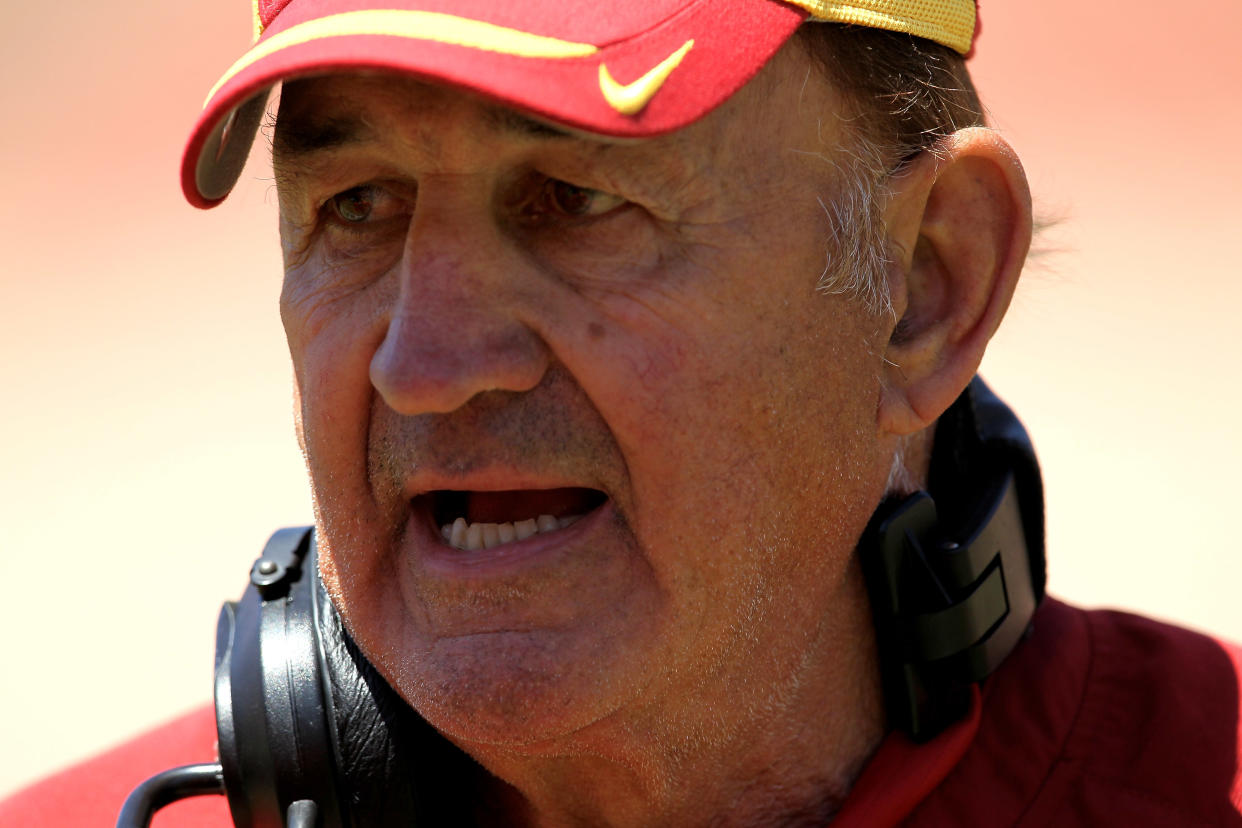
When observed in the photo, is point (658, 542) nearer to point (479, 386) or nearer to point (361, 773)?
point (479, 386)

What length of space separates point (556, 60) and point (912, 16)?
Result: 521 mm

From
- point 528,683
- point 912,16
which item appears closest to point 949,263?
point 912,16

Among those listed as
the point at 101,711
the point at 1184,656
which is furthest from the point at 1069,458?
the point at 101,711

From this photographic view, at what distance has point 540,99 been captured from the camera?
50.6 inches

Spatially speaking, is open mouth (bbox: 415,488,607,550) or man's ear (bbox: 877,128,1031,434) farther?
man's ear (bbox: 877,128,1031,434)

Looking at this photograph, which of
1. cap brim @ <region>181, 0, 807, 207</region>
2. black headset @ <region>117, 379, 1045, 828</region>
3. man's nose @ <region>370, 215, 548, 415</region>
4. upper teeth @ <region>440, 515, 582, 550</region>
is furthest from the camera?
black headset @ <region>117, 379, 1045, 828</region>

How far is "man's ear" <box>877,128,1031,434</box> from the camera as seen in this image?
169 cm

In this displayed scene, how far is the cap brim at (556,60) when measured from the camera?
1290 millimetres

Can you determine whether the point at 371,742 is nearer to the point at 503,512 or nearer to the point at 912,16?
the point at 503,512

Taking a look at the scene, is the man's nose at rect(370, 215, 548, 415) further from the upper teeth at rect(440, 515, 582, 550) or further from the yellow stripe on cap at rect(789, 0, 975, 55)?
the yellow stripe on cap at rect(789, 0, 975, 55)

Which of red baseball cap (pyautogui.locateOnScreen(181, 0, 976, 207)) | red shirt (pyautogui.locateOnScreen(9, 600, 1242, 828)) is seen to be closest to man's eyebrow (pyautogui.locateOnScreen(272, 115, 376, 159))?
red baseball cap (pyautogui.locateOnScreen(181, 0, 976, 207))

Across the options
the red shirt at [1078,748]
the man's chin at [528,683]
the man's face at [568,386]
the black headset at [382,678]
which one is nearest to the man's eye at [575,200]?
the man's face at [568,386]

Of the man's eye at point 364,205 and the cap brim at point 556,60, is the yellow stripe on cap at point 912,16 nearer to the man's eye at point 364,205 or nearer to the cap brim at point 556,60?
the cap brim at point 556,60

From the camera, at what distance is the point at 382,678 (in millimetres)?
1729
